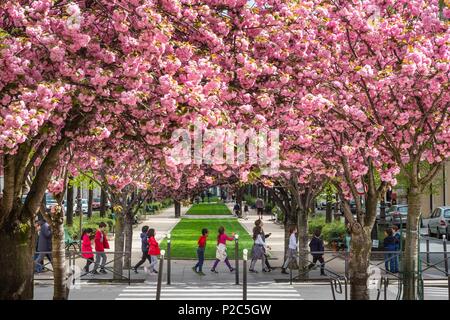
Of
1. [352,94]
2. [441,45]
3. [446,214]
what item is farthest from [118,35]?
[446,214]

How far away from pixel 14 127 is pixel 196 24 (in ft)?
12.2

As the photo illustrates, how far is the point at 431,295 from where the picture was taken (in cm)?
1816

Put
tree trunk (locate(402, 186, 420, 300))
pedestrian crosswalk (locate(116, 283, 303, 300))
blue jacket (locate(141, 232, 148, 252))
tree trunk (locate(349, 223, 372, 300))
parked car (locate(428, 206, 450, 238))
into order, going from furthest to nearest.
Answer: parked car (locate(428, 206, 450, 238)), blue jacket (locate(141, 232, 148, 252)), pedestrian crosswalk (locate(116, 283, 303, 300)), tree trunk (locate(349, 223, 372, 300)), tree trunk (locate(402, 186, 420, 300))

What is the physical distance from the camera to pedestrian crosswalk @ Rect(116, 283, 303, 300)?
18.1 meters

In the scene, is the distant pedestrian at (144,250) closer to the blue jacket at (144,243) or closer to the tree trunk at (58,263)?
the blue jacket at (144,243)

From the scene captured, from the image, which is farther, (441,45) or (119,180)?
(119,180)

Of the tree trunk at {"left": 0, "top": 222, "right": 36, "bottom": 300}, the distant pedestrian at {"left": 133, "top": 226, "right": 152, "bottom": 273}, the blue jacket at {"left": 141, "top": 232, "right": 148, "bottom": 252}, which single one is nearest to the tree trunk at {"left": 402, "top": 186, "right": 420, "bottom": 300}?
the tree trunk at {"left": 0, "top": 222, "right": 36, "bottom": 300}

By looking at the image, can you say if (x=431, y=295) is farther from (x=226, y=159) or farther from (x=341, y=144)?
(x=226, y=159)

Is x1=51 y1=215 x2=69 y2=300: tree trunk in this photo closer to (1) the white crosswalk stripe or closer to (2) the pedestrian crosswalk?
(2) the pedestrian crosswalk

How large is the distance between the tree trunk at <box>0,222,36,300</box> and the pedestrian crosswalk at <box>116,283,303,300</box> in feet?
19.6

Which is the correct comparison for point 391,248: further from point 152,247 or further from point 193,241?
point 193,241

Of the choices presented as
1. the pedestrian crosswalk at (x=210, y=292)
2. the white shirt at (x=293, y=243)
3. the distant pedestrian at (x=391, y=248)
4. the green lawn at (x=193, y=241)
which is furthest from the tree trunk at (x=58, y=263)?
the green lawn at (x=193, y=241)

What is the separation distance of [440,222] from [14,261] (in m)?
30.3

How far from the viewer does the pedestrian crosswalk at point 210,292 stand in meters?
18.1
